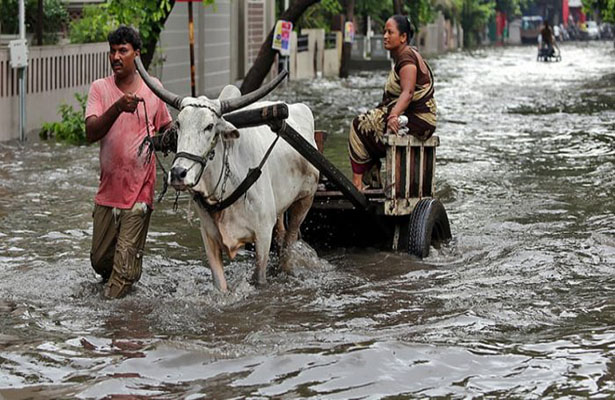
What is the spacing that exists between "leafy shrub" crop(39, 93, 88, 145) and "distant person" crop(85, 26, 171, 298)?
974 cm

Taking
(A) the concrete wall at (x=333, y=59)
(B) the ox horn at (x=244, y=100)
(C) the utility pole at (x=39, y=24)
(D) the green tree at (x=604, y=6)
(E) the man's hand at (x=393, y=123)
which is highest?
(D) the green tree at (x=604, y=6)

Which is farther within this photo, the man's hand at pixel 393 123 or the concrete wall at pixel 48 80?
the concrete wall at pixel 48 80

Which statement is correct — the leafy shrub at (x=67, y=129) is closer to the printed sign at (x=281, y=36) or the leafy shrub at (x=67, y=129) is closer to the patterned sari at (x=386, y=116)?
the printed sign at (x=281, y=36)

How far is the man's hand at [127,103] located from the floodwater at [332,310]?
1068 millimetres

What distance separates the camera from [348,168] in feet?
51.1

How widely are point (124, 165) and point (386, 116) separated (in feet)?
8.68

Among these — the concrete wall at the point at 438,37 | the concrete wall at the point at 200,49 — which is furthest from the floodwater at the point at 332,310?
the concrete wall at the point at 438,37

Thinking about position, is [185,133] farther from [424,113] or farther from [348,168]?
[348,168]

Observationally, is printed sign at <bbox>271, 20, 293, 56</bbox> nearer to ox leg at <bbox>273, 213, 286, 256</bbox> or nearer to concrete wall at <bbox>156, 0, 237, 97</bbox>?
concrete wall at <bbox>156, 0, 237, 97</bbox>

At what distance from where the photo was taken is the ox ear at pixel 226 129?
7902mm

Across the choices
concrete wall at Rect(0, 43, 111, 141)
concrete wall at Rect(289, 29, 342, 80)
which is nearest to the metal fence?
concrete wall at Rect(0, 43, 111, 141)

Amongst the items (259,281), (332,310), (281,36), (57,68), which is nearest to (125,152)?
(259,281)

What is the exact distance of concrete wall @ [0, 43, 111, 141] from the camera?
17.3 meters

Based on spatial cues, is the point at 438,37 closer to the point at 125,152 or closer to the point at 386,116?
the point at 386,116
